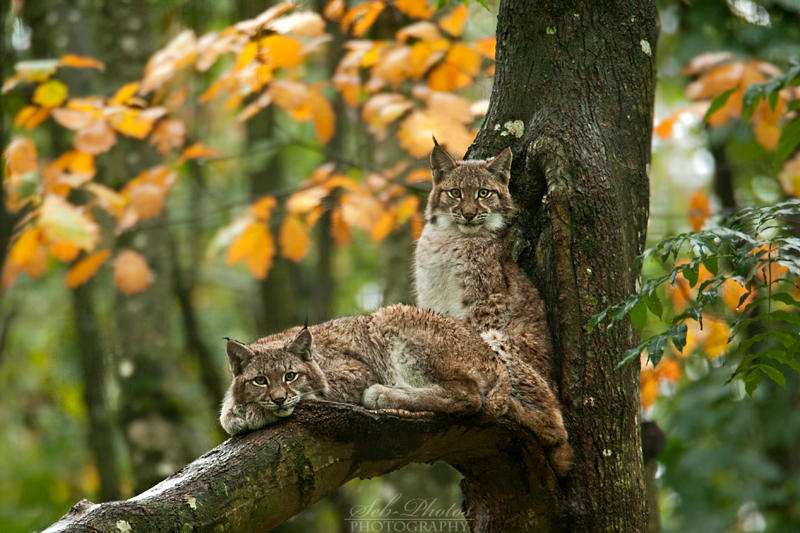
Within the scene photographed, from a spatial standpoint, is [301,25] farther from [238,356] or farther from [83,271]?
[238,356]

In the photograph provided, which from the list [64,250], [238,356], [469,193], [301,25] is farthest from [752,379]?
[64,250]

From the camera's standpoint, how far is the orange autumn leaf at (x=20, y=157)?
820cm

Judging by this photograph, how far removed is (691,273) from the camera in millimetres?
3445

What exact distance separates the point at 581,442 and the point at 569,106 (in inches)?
79.3

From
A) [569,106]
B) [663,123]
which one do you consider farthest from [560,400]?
[663,123]

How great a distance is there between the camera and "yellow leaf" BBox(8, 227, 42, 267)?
8.08 meters

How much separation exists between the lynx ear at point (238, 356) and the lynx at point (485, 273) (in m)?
1.45

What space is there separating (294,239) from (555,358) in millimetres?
4585

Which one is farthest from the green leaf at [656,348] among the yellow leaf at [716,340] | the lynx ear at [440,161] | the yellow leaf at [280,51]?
the yellow leaf at [280,51]

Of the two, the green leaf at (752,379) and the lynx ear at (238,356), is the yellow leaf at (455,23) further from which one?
the green leaf at (752,379)

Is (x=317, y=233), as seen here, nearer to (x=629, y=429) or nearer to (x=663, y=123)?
(x=663, y=123)

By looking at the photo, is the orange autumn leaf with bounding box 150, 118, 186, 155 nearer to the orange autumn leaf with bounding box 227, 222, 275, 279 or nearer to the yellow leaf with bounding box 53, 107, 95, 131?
the yellow leaf with bounding box 53, 107, 95, 131

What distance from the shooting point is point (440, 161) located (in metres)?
6.59

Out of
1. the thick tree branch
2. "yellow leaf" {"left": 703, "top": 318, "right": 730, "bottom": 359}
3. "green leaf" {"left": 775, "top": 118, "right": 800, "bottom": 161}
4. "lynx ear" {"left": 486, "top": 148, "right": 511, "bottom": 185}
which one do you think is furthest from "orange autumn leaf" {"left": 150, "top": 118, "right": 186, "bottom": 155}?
"green leaf" {"left": 775, "top": 118, "right": 800, "bottom": 161}
